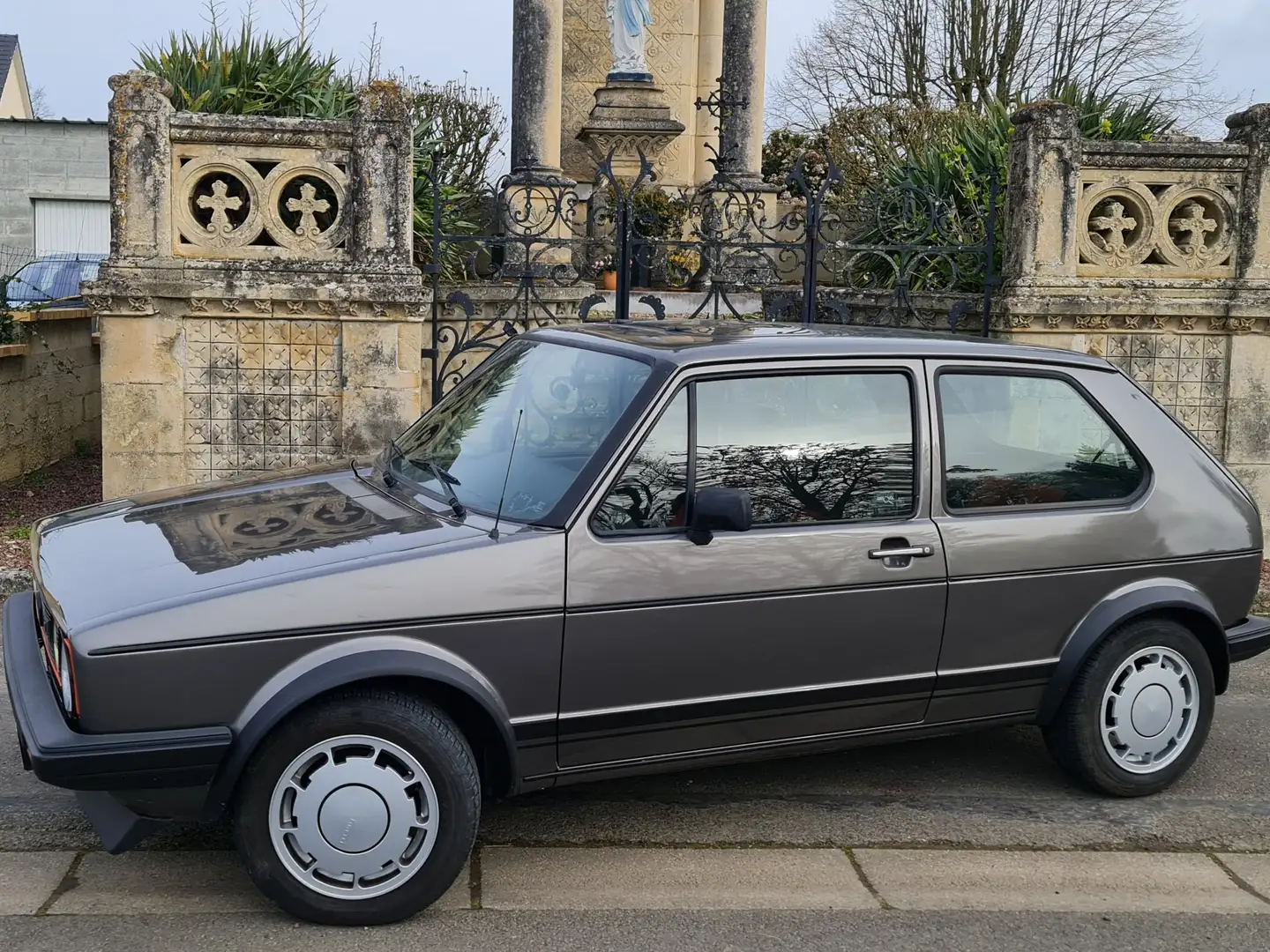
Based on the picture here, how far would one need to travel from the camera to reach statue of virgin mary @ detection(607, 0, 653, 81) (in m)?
16.9

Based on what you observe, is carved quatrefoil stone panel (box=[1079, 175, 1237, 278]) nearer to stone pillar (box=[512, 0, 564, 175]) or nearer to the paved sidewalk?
the paved sidewalk

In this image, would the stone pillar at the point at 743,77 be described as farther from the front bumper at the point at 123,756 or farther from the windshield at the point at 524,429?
the front bumper at the point at 123,756

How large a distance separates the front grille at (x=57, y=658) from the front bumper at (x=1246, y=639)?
13.1 feet

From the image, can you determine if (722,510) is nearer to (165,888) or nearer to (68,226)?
(165,888)

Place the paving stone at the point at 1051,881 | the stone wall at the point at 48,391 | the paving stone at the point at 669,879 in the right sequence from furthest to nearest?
1. the stone wall at the point at 48,391
2. the paving stone at the point at 1051,881
3. the paving stone at the point at 669,879

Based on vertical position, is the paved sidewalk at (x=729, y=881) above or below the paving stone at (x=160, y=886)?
below

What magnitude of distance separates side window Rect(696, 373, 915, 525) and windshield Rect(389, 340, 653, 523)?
32 centimetres

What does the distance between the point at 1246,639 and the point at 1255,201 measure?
4879 millimetres

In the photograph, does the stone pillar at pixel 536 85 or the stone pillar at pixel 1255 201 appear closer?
the stone pillar at pixel 1255 201

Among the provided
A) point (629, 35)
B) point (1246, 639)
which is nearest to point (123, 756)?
point (1246, 639)

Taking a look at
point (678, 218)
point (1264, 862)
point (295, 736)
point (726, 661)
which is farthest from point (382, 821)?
point (678, 218)

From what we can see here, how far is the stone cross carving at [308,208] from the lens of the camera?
8.38 m

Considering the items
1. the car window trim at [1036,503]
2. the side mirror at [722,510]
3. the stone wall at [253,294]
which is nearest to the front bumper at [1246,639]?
the car window trim at [1036,503]

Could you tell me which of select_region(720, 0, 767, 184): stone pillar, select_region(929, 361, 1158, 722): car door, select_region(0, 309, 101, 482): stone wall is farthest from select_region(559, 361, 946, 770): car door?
select_region(720, 0, 767, 184): stone pillar
